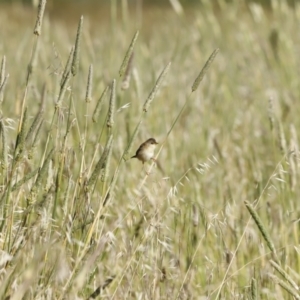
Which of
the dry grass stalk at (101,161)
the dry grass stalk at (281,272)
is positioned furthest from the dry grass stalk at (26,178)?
the dry grass stalk at (281,272)

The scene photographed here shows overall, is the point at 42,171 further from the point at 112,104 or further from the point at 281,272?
the point at 281,272

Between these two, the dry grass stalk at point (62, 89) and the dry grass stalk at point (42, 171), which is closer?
the dry grass stalk at point (42, 171)

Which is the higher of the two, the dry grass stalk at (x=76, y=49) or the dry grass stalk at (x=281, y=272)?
the dry grass stalk at (x=76, y=49)

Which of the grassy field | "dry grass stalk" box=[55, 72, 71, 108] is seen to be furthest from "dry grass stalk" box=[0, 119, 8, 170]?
"dry grass stalk" box=[55, 72, 71, 108]

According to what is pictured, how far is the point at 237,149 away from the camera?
2.88 metres

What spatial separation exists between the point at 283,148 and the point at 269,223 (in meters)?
0.27

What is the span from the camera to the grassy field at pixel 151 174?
1.30m

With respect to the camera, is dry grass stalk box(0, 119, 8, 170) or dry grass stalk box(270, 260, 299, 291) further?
dry grass stalk box(0, 119, 8, 170)

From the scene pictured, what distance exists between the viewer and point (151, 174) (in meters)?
1.99

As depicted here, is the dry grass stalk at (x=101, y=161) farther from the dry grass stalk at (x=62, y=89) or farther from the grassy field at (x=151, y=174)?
the dry grass stalk at (x=62, y=89)

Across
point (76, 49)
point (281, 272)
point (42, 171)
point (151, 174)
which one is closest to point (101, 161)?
point (42, 171)

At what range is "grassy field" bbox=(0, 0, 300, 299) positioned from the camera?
4.26ft

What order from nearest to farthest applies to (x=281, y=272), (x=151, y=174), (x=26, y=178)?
(x=281, y=272)
(x=26, y=178)
(x=151, y=174)

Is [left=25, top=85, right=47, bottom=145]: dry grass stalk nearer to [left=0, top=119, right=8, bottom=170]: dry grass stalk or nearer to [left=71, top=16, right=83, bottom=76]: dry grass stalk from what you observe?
[left=0, top=119, right=8, bottom=170]: dry grass stalk
